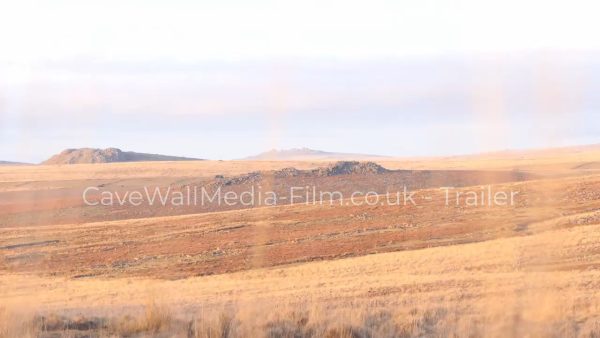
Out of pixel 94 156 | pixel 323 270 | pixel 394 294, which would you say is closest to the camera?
pixel 394 294

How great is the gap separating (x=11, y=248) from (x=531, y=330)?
2742 cm

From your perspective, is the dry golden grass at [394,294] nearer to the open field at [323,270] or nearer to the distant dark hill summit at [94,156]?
the open field at [323,270]

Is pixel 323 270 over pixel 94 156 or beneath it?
beneath

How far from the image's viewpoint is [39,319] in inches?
410

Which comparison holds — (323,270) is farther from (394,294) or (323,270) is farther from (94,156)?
(94,156)

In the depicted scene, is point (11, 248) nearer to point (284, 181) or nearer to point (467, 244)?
point (467, 244)

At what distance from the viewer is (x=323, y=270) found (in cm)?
2305

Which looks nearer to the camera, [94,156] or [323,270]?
[323,270]

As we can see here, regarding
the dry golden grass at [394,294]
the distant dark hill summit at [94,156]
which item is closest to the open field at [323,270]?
the dry golden grass at [394,294]

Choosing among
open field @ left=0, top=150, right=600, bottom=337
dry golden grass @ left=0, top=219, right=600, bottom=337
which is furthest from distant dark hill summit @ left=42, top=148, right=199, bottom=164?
dry golden grass @ left=0, top=219, right=600, bottom=337

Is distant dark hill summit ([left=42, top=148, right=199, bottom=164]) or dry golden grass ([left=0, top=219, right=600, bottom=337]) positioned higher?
distant dark hill summit ([left=42, top=148, right=199, bottom=164])

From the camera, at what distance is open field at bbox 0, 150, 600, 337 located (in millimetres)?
10820

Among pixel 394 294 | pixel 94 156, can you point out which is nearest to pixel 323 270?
pixel 394 294

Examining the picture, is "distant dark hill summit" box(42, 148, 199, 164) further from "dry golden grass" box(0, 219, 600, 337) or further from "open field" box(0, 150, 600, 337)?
"dry golden grass" box(0, 219, 600, 337)
